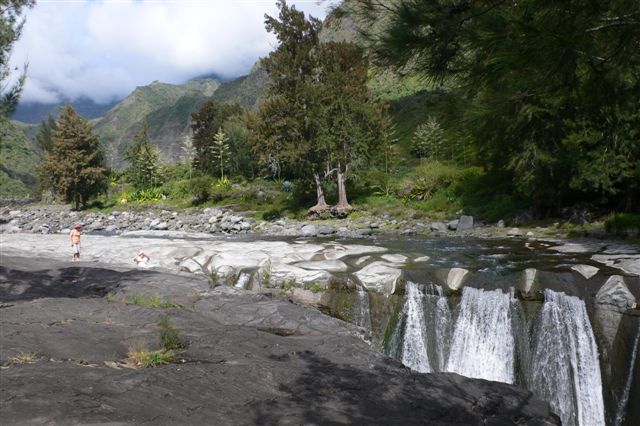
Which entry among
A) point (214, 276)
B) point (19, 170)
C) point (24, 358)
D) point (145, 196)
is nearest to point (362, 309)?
point (214, 276)

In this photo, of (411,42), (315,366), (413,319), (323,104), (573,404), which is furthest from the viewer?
(323,104)

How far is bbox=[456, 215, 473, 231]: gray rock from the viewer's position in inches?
776

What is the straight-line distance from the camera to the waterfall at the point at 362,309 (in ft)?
31.8

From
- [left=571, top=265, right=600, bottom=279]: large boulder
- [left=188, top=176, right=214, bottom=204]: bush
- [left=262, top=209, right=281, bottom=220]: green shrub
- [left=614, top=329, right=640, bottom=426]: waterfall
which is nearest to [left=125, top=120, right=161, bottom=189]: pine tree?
[left=188, top=176, right=214, bottom=204]: bush

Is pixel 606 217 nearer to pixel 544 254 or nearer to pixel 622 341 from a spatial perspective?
pixel 544 254

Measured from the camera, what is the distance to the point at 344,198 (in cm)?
2755

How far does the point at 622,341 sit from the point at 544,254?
5023 mm

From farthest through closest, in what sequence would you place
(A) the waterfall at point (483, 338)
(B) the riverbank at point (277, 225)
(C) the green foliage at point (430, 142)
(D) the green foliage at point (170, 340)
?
(C) the green foliage at point (430, 142), (B) the riverbank at point (277, 225), (A) the waterfall at point (483, 338), (D) the green foliage at point (170, 340)

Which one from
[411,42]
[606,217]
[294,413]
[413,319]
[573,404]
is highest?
[411,42]

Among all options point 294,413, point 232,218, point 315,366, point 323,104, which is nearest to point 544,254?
point 315,366

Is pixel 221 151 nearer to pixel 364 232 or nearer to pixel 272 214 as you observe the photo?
pixel 272 214

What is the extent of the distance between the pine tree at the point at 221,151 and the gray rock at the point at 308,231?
22.2 metres

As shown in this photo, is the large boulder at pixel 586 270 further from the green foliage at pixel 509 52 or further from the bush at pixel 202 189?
the bush at pixel 202 189

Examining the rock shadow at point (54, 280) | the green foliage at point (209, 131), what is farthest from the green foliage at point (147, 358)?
the green foliage at point (209, 131)
